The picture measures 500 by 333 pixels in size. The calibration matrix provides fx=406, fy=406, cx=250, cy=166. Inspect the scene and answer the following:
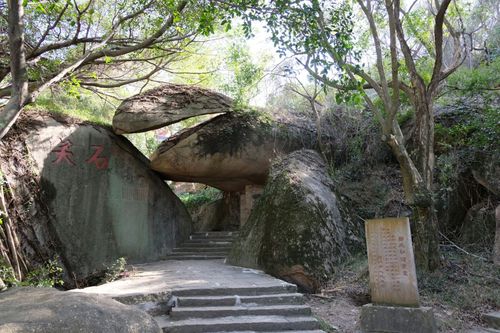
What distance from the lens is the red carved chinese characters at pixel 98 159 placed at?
1027 centimetres

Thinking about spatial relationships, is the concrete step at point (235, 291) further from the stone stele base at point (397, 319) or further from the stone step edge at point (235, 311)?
the stone stele base at point (397, 319)

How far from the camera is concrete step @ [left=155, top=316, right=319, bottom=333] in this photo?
4.61 m

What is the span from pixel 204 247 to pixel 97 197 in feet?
10.6

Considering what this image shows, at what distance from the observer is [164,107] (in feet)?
33.6

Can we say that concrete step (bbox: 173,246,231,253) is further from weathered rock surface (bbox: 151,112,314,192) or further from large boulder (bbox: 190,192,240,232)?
large boulder (bbox: 190,192,240,232)

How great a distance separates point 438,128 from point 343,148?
2719mm

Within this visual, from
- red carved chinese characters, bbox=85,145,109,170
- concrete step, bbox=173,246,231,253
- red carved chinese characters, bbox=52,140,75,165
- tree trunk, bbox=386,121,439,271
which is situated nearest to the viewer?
tree trunk, bbox=386,121,439,271

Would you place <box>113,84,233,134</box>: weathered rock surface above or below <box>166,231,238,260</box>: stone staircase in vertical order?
above

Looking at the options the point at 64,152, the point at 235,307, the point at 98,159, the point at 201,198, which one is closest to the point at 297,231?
the point at 235,307

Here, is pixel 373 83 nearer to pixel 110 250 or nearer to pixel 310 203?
pixel 310 203

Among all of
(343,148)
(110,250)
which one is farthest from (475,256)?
(110,250)

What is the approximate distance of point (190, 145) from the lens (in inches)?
427

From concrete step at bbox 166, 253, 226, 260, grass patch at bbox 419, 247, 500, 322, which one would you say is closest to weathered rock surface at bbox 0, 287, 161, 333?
grass patch at bbox 419, 247, 500, 322

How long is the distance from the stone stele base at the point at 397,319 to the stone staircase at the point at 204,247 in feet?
20.7
